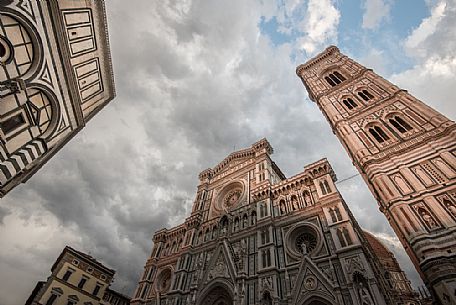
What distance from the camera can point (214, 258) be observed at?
787 inches

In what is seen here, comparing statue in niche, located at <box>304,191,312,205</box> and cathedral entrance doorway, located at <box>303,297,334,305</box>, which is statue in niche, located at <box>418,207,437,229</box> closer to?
statue in niche, located at <box>304,191,312,205</box>

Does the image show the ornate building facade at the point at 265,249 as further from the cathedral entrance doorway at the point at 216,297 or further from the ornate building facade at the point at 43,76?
the ornate building facade at the point at 43,76

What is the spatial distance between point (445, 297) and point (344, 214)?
6296mm

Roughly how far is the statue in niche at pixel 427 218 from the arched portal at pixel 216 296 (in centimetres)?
1429

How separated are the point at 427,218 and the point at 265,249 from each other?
34.2ft

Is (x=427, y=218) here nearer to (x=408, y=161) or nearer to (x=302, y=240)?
(x=408, y=161)

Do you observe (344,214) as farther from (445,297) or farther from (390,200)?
(445,297)

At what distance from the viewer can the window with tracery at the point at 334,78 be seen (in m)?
28.3

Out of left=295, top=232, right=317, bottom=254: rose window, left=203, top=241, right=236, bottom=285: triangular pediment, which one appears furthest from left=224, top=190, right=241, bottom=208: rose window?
left=295, top=232, right=317, bottom=254: rose window

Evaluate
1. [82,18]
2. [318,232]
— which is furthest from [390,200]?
[82,18]

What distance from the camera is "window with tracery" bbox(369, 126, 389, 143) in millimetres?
18223

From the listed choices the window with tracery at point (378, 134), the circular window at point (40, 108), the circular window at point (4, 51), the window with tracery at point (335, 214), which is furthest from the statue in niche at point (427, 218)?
the circular window at point (4, 51)

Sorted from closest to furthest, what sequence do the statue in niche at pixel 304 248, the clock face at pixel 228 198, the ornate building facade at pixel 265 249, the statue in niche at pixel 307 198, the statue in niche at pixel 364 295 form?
the statue in niche at pixel 364 295
the ornate building facade at pixel 265 249
the statue in niche at pixel 304 248
the statue in niche at pixel 307 198
the clock face at pixel 228 198

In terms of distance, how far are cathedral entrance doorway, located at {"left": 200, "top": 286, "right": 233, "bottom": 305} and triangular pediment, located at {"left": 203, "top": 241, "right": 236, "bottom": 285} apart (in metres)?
0.84
